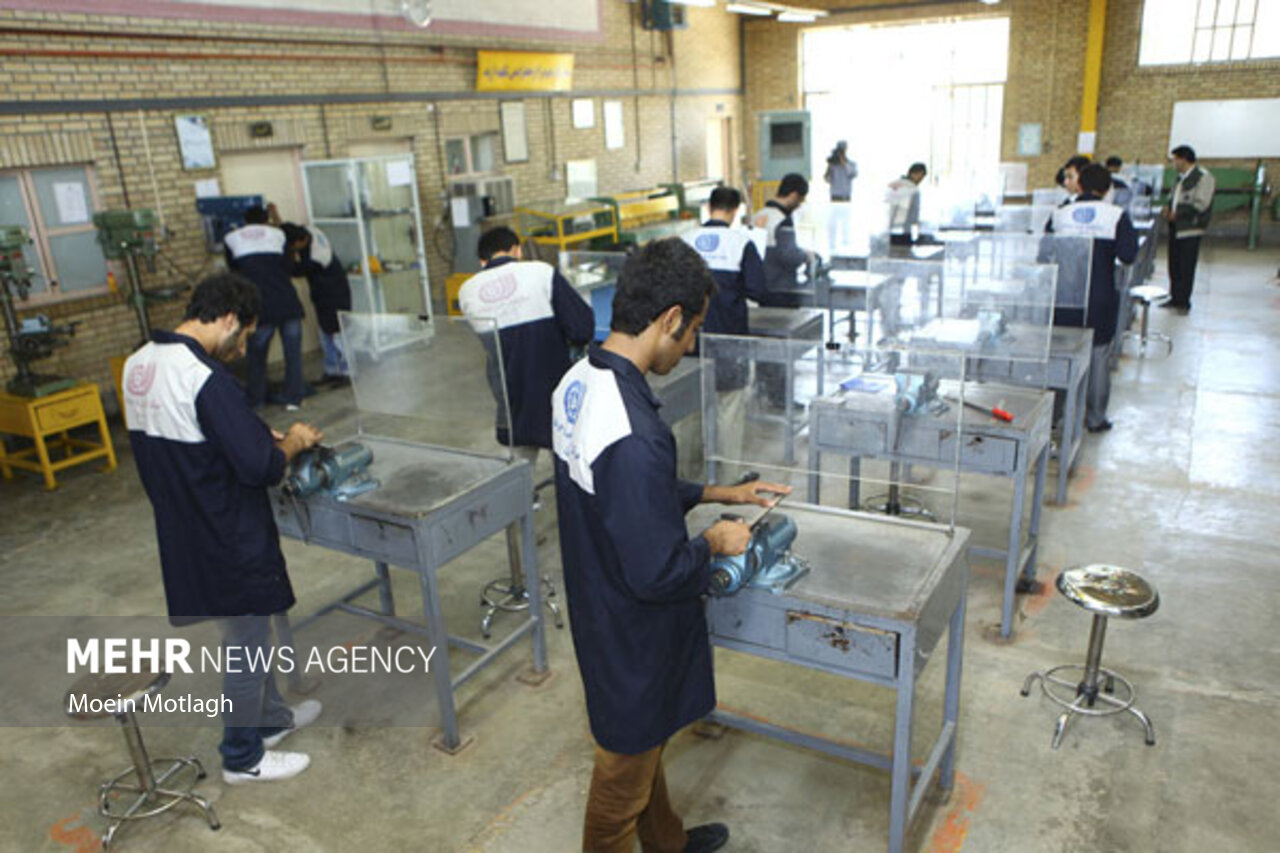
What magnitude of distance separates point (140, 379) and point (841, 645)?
7.77ft

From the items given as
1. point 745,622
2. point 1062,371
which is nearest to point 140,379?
point 745,622

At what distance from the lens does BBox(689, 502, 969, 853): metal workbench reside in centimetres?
254

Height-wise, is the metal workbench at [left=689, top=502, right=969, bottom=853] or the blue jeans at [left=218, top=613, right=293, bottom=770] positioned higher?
the metal workbench at [left=689, top=502, right=969, bottom=853]

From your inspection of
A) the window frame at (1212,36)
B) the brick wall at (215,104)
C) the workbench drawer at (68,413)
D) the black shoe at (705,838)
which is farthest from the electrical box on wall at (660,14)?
the black shoe at (705,838)

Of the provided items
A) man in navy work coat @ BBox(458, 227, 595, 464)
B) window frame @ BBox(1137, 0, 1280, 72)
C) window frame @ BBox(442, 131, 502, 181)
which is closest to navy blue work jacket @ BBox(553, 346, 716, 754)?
man in navy work coat @ BBox(458, 227, 595, 464)

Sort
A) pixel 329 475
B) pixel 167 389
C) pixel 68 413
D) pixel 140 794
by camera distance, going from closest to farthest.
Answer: pixel 167 389 < pixel 140 794 < pixel 329 475 < pixel 68 413

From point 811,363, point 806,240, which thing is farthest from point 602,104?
point 811,363

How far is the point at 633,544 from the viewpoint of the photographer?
2.12 meters

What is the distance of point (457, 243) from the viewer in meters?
10.8

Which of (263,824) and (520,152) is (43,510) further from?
(520,152)

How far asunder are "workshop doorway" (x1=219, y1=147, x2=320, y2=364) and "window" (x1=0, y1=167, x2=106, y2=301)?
1.30 metres

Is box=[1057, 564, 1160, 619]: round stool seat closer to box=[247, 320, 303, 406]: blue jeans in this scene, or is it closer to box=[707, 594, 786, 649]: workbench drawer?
box=[707, 594, 786, 649]: workbench drawer

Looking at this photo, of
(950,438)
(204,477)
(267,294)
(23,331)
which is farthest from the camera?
(267,294)

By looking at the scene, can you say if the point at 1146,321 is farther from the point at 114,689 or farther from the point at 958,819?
the point at 114,689
